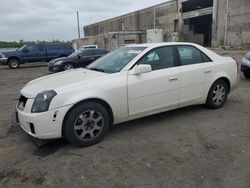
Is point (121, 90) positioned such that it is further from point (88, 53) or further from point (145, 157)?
point (88, 53)

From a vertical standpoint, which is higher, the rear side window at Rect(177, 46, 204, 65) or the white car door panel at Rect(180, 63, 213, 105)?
the rear side window at Rect(177, 46, 204, 65)

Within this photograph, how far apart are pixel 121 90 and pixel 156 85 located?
0.69 metres

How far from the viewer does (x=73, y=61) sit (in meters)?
14.5

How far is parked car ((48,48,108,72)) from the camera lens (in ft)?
46.5

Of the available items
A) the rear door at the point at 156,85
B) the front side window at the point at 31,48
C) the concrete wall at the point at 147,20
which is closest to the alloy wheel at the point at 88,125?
the rear door at the point at 156,85

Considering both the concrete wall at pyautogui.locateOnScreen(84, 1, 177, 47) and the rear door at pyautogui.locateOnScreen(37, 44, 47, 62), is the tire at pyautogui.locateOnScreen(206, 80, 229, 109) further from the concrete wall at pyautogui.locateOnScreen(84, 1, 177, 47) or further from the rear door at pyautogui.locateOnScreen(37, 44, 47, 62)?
the concrete wall at pyautogui.locateOnScreen(84, 1, 177, 47)

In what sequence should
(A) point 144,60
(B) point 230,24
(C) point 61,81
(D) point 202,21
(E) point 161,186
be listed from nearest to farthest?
(E) point 161,186, (C) point 61,81, (A) point 144,60, (B) point 230,24, (D) point 202,21

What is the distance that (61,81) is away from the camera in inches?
162

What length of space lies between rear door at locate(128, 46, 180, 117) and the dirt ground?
1.30 feet

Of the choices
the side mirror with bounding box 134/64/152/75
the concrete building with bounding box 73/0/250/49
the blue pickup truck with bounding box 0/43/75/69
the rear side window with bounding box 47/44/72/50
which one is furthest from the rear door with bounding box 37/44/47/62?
the side mirror with bounding box 134/64/152/75

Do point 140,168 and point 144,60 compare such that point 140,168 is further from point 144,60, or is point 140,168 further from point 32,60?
point 32,60

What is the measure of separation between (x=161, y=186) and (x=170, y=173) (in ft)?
0.97

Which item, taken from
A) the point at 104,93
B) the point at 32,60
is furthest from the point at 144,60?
the point at 32,60

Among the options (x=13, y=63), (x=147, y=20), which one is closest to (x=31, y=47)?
(x=13, y=63)
